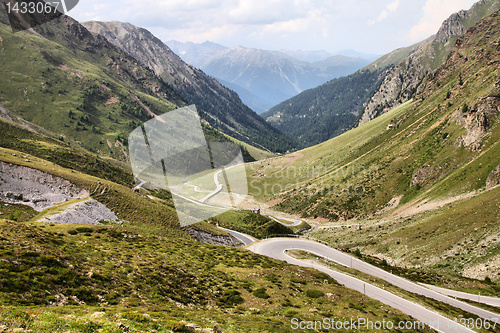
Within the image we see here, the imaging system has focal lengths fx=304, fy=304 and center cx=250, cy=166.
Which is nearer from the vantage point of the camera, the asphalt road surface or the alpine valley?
the alpine valley

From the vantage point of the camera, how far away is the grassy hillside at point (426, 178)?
186ft

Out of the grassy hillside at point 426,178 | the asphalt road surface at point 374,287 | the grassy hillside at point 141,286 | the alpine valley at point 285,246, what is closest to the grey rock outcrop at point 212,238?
the alpine valley at point 285,246

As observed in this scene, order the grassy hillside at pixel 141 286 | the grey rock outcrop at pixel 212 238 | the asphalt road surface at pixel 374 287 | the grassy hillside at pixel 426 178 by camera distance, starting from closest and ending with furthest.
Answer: the grassy hillside at pixel 141 286, the asphalt road surface at pixel 374 287, the grey rock outcrop at pixel 212 238, the grassy hillside at pixel 426 178

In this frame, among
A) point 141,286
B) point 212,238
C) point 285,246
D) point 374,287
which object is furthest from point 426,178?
point 141,286

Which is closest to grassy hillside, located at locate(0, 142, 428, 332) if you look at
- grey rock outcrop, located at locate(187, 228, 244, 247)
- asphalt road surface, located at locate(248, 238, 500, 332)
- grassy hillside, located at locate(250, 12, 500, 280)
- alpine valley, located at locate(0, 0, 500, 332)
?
alpine valley, located at locate(0, 0, 500, 332)

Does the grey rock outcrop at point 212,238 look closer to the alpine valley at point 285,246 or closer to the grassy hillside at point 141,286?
the alpine valley at point 285,246

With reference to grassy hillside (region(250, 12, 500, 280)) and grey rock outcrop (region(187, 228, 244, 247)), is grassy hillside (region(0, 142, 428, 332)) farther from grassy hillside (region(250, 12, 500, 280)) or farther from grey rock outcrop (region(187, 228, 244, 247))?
grassy hillside (region(250, 12, 500, 280))

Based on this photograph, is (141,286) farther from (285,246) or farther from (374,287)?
(285,246)

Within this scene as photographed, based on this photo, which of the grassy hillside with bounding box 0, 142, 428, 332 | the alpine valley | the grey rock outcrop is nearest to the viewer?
the grassy hillside with bounding box 0, 142, 428, 332

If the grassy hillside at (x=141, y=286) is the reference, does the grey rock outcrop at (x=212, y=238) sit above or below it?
below

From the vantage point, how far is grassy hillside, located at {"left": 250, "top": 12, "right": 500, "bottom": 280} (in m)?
56.7

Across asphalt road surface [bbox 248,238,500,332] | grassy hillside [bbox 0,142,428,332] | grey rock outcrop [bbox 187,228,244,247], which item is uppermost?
grassy hillside [bbox 0,142,428,332]

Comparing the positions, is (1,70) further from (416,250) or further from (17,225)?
(416,250)

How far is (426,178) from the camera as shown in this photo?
89.0 meters
